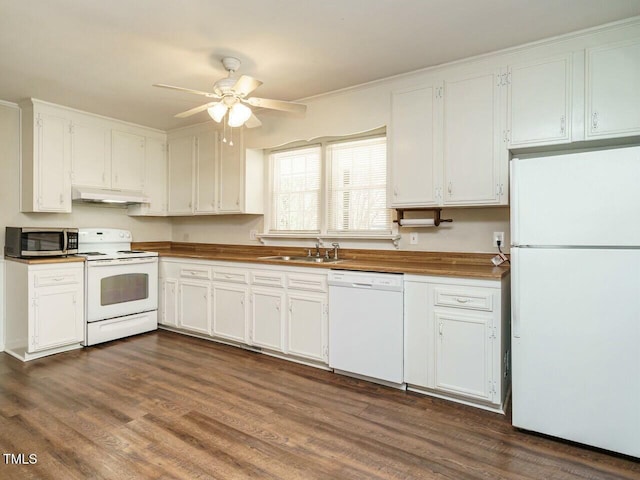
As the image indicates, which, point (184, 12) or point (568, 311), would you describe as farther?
point (184, 12)

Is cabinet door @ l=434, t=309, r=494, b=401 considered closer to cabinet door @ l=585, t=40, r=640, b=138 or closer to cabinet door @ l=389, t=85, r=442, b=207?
cabinet door @ l=389, t=85, r=442, b=207

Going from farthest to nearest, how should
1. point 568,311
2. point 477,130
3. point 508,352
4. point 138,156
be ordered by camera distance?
point 138,156 < point 477,130 < point 508,352 < point 568,311

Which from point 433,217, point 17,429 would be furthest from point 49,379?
point 433,217

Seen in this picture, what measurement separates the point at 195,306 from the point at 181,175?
1783 millimetres

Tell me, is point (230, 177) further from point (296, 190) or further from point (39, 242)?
point (39, 242)

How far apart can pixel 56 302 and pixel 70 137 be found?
1.76m

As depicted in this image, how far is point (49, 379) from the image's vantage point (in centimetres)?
299

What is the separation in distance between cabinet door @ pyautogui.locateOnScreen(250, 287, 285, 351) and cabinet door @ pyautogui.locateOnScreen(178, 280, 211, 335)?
65 centimetres

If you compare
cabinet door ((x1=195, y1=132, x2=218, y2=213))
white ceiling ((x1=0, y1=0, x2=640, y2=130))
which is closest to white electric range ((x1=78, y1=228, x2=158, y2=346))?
cabinet door ((x1=195, y1=132, x2=218, y2=213))

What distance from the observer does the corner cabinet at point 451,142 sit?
9.09 ft

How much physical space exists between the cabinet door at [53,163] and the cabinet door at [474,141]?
12.5ft

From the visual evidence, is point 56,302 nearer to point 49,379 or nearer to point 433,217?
point 49,379

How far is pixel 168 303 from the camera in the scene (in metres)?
4.35

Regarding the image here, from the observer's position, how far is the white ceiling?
7.29 feet
